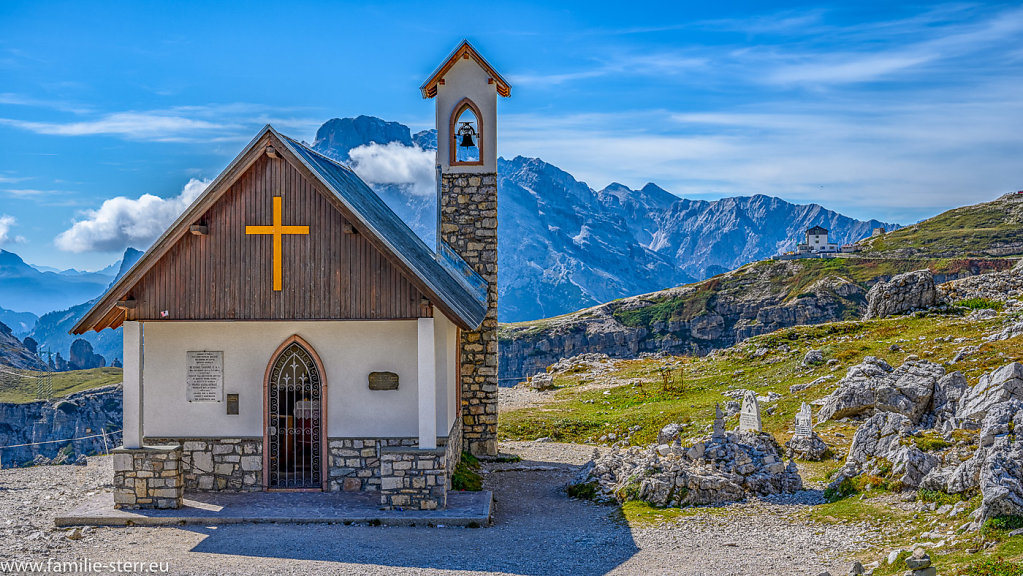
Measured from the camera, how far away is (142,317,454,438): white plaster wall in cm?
1700

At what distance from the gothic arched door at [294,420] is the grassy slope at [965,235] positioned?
140 metres

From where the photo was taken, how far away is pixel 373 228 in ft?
49.4

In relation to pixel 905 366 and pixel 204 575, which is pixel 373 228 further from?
pixel 905 366

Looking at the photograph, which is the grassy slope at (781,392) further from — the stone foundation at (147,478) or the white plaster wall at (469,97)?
the white plaster wall at (469,97)

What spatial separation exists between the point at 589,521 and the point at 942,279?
410 feet

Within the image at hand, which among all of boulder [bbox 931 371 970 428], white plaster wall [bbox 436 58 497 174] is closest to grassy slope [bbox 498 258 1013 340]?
boulder [bbox 931 371 970 428]

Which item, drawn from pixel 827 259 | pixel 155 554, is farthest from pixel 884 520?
pixel 827 259

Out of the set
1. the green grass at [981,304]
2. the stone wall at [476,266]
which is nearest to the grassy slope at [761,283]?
the green grass at [981,304]

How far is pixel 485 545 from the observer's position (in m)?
13.9

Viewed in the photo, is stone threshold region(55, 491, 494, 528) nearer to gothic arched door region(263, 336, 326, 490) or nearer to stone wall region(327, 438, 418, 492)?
stone wall region(327, 438, 418, 492)

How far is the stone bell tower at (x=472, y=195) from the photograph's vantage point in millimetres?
22516

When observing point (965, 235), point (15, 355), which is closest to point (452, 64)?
point (965, 235)

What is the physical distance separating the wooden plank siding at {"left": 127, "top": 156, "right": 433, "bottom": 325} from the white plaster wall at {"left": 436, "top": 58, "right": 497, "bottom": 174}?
7.43 metres

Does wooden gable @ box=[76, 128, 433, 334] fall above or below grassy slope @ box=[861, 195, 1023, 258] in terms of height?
below
